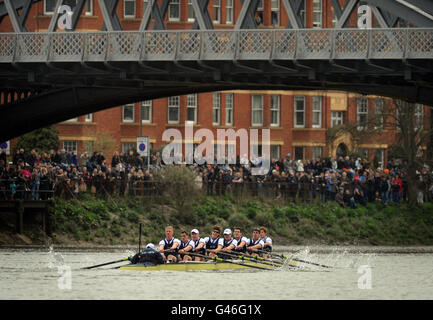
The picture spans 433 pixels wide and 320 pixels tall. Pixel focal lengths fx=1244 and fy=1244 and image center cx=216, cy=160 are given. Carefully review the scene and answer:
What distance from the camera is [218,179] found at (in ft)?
195

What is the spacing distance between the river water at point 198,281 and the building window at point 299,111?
116 ft

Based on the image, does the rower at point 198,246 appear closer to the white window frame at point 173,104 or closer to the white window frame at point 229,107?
the white window frame at point 173,104

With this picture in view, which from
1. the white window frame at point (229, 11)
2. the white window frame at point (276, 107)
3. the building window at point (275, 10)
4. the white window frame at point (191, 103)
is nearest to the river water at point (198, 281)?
the white window frame at point (191, 103)

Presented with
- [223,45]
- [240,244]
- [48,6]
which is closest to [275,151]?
[48,6]

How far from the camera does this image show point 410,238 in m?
61.6

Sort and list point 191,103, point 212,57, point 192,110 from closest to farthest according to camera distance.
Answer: point 212,57 → point 191,103 → point 192,110

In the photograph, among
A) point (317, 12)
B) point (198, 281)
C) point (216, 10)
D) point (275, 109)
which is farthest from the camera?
point (275, 109)

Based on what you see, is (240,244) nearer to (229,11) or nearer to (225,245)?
(225,245)

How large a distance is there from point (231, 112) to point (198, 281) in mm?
41954

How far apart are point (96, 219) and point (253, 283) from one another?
14.5 m

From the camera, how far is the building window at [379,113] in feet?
215

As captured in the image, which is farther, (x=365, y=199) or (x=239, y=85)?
(x=365, y=199)
